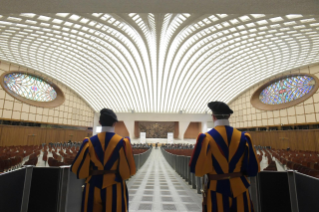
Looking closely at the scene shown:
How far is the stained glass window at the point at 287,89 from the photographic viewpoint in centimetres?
2373

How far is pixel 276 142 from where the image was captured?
2666 centimetres

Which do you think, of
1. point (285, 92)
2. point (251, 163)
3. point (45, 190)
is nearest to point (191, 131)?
point (285, 92)

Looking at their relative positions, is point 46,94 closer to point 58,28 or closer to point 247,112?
point 58,28

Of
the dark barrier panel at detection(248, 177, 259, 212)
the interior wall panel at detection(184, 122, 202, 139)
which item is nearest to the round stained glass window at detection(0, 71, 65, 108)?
the dark barrier panel at detection(248, 177, 259, 212)

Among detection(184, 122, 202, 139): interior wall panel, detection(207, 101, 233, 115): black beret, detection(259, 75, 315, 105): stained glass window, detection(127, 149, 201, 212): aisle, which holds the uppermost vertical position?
detection(259, 75, 315, 105): stained glass window

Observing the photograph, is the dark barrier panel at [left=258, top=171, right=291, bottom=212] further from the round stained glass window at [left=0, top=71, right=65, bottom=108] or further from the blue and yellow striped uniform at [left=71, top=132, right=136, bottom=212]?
the round stained glass window at [left=0, top=71, right=65, bottom=108]

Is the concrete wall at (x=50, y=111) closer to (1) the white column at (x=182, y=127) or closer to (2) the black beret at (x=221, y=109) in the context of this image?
(1) the white column at (x=182, y=127)

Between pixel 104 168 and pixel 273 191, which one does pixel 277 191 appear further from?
pixel 104 168

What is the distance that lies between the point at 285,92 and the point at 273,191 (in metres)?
30.2

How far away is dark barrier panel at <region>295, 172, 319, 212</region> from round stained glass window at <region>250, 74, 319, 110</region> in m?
27.1

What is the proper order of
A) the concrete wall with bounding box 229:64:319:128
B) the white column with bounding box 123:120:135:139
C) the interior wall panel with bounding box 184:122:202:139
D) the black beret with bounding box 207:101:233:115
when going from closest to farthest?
the black beret with bounding box 207:101:233:115, the concrete wall with bounding box 229:64:319:128, the white column with bounding box 123:120:135:139, the interior wall panel with bounding box 184:122:202:139

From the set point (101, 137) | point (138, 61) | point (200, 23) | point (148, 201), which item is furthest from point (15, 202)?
point (138, 61)

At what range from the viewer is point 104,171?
2.06 metres

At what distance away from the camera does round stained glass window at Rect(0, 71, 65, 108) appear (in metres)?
24.5
